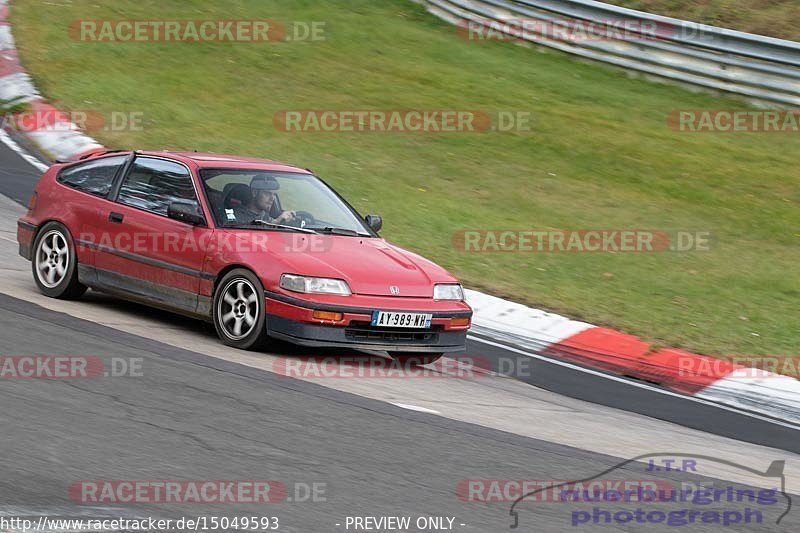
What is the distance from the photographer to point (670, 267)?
42.2 ft

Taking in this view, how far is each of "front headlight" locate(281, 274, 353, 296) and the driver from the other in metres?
0.87

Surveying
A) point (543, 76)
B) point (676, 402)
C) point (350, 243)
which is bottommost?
point (676, 402)

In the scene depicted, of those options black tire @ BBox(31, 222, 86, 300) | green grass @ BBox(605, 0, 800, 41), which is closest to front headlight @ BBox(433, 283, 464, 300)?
black tire @ BBox(31, 222, 86, 300)

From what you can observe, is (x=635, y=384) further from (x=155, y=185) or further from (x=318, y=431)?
(x=155, y=185)

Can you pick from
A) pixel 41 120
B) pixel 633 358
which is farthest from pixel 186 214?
pixel 41 120

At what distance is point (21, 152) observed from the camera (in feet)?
49.6

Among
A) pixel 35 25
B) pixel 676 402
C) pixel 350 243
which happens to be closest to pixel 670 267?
pixel 676 402

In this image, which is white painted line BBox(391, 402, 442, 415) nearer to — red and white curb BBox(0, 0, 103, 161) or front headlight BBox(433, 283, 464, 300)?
front headlight BBox(433, 283, 464, 300)

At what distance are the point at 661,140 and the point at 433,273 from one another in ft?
30.4

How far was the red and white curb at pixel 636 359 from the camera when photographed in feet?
30.5

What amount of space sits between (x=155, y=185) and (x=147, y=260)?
0.70 meters

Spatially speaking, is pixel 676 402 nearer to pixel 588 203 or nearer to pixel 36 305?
pixel 36 305

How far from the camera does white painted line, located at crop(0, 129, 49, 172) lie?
14594mm

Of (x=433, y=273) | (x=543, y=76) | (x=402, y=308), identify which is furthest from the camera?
(x=543, y=76)
